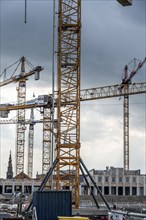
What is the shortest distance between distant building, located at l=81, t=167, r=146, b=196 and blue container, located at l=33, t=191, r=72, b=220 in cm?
13817

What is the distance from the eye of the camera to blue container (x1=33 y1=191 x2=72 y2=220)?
34094 millimetres

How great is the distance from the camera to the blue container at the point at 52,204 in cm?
3409

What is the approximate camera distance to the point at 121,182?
575 ft

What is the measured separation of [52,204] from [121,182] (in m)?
143

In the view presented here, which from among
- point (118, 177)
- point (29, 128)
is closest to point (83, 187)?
point (118, 177)

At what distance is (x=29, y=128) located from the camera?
188125 millimetres

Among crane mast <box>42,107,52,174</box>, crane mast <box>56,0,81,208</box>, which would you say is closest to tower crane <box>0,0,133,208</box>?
crane mast <box>56,0,81,208</box>

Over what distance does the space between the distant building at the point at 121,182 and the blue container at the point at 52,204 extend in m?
138

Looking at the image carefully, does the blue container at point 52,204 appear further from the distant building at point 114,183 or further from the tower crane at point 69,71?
the distant building at point 114,183

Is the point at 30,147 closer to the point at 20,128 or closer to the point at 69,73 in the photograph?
the point at 20,128

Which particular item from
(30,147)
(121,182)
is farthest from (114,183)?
(30,147)

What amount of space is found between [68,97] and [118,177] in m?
116

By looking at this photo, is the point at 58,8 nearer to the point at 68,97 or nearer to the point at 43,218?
the point at 68,97

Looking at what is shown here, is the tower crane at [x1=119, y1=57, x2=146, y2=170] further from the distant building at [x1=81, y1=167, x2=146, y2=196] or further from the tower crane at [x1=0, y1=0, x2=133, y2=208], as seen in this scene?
the tower crane at [x1=0, y1=0, x2=133, y2=208]
